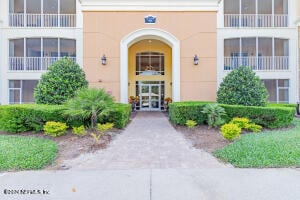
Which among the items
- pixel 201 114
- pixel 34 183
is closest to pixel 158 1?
pixel 201 114

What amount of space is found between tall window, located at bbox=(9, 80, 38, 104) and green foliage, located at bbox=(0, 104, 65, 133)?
9325 millimetres

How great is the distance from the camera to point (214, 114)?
9.13 meters

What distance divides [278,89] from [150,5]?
11849mm

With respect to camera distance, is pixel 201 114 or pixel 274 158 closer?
pixel 274 158

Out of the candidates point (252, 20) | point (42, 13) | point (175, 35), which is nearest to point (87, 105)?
point (175, 35)

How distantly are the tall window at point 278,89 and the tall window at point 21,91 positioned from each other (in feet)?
60.7

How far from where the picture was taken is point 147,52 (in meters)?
19.4

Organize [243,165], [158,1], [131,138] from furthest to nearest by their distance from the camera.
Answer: [158,1] → [131,138] → [243,165]

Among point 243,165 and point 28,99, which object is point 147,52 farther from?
point 243,165

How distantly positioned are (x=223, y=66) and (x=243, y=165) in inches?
496

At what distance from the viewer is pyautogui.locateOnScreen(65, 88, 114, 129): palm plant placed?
8055 mm

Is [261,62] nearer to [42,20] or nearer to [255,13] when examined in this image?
[255,13]

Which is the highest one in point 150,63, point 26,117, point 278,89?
point 150,63

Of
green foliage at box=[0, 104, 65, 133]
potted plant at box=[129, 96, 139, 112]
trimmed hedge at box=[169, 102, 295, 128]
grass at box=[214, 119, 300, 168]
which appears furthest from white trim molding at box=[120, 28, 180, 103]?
grass at box=[214, 119, 300, 168]
